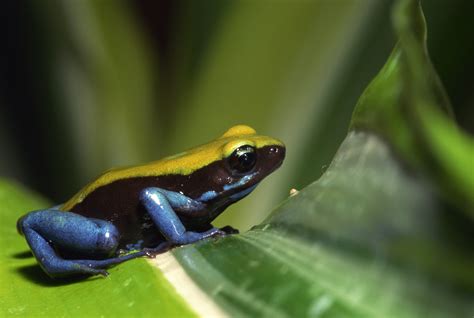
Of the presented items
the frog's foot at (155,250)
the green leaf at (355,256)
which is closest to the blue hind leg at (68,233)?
the frog's foot at (155,250)

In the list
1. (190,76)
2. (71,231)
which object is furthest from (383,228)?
(190,76)

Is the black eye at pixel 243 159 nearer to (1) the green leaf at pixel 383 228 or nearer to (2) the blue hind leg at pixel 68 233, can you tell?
(2) the blue hind leg at pixel 68 233

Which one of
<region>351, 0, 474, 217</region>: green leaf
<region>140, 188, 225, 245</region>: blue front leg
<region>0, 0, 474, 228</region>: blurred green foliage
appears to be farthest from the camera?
<region>0, 0, 474, 228</region>: blurred green foliage

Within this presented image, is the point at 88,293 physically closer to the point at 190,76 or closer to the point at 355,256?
the point at 355,256

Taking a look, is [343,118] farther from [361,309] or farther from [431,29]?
[361,309]

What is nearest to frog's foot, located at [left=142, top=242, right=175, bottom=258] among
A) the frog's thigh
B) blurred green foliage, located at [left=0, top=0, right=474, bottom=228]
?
the frog's thigh

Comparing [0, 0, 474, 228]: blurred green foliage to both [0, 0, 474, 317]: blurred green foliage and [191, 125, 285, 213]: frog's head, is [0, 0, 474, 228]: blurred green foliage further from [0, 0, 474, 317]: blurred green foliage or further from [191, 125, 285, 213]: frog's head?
[191, 125, 285, 213]: frog's head
